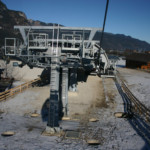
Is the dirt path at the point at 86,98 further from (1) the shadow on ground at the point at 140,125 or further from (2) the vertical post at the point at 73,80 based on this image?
(1) the shadow on ground at the point at 140,125

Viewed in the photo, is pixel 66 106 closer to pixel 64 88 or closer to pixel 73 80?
pixel 64 88

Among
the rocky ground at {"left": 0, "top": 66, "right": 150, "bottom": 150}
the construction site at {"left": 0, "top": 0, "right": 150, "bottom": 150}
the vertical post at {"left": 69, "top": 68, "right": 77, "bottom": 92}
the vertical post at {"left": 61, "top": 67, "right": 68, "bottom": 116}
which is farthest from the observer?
the vertical post at {"left": 69, "top": 68, "right": 77, "bottom": 92}

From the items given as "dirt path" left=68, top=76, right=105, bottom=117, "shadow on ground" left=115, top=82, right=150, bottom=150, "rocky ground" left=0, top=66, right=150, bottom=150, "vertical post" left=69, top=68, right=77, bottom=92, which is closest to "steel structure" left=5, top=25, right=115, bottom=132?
"vertical post" left=69, top=68, right=77, bottom=92

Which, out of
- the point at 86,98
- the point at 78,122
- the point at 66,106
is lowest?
the point at 78,122

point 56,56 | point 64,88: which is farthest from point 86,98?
point 56,56

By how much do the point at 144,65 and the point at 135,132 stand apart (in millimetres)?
30485

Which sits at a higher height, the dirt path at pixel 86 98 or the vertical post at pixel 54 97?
the vertical post at pixel 54 97

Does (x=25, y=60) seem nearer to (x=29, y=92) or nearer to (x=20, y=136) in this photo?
(x=20, y=136)

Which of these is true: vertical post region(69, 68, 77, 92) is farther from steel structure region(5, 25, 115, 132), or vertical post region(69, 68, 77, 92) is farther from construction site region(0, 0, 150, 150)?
steel structure region(5, 25, 115, 132)

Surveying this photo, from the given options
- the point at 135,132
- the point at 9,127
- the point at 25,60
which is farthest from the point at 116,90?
the point at 9,127

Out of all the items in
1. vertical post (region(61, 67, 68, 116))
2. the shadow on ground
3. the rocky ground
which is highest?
vertical post (region(61, 67, 68, 116))

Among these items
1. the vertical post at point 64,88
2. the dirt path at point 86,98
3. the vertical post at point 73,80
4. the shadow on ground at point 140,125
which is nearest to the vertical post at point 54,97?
the vertical post at point 64,88

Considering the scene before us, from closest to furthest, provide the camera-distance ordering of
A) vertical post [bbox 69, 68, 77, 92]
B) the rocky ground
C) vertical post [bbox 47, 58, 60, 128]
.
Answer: the rocky ground
vertical post [bbox 47, 58, 60, 128]
vertical post [bbox 69, 68, 77, 92]

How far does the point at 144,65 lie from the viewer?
36.6m
